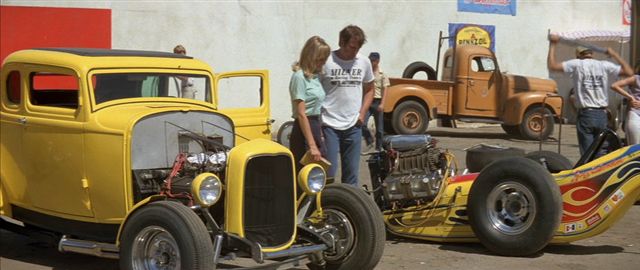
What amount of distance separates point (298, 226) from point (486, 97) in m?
12.0

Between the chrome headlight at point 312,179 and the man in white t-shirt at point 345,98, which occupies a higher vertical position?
the man in white t-shirt at point 345,98

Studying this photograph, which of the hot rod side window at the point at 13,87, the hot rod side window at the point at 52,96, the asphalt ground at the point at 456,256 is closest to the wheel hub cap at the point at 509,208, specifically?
the asphalt ground at the point at 456,256

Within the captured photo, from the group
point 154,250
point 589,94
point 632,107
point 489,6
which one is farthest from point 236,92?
point 154,250

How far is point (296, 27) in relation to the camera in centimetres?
1741

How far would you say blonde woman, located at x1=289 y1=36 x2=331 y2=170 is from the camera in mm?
6910

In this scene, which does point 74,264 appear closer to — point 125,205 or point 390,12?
point 125,205

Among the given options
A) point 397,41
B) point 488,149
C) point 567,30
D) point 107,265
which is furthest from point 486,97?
point 107,265

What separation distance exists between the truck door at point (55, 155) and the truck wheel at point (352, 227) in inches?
63.5

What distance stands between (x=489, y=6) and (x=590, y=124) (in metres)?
10.9

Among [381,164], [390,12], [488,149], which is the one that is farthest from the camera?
[390,12]

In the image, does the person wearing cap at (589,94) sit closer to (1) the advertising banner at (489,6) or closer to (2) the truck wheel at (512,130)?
(2) the truck wheel at (512,130)

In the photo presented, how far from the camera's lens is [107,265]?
6832mm

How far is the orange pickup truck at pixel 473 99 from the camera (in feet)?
56.1

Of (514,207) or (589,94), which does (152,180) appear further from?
(589,94)
